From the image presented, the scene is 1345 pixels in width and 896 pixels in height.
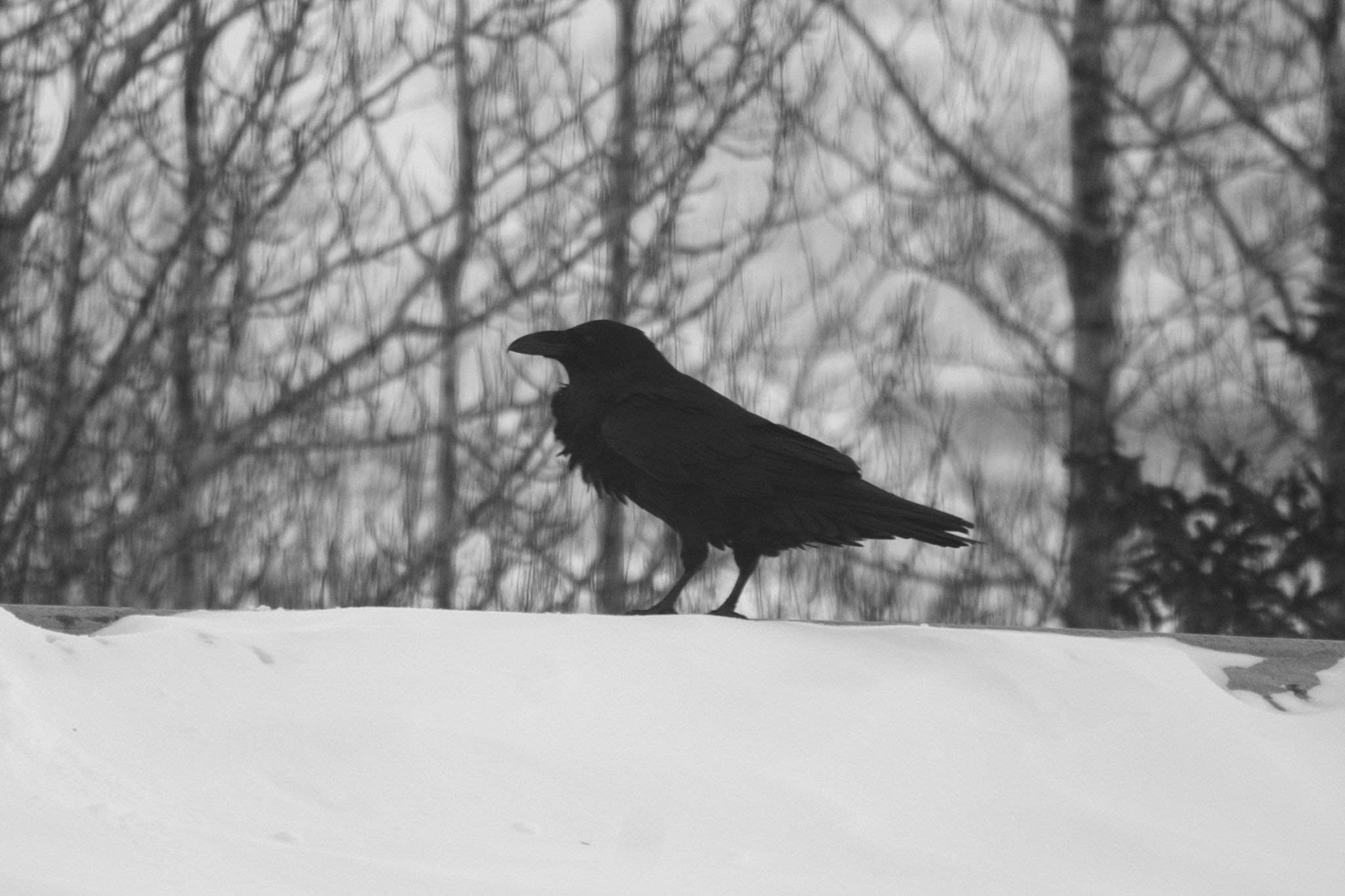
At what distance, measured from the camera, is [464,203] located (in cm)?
848

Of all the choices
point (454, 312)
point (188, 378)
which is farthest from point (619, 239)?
point (188, 378)

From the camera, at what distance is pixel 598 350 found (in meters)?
3.70

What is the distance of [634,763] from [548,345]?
1.89 meters

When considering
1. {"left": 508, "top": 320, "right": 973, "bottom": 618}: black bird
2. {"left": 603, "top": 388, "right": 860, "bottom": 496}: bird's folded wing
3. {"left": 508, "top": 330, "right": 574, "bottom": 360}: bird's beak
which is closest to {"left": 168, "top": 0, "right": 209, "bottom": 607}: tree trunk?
{"left": 508, "top": 330, "right": 574, "bottom": 360}: bird's beak

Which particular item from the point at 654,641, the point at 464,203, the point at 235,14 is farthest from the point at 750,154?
the point at 654,641

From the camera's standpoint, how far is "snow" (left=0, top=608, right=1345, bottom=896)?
1663 mm

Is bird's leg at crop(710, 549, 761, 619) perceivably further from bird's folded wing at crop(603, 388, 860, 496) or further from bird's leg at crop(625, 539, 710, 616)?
bird's folded wing at crop(603, 388, 860, 496)

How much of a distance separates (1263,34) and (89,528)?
25.2 feet

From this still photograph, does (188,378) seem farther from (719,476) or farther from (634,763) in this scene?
(634,763)

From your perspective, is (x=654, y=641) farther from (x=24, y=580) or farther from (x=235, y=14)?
(x=235, y=14)

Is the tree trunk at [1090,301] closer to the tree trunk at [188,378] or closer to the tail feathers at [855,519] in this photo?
the tail feathers at [855,519]

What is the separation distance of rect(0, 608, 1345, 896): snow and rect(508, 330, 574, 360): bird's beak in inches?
50.5

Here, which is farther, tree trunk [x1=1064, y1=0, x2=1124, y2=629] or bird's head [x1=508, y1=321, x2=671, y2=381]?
tree trunk [x1=1064, y1=0, x2=1124, y2=629]

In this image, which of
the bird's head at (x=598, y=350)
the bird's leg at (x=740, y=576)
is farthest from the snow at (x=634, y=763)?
the bird's head at (x=598, y=350)
